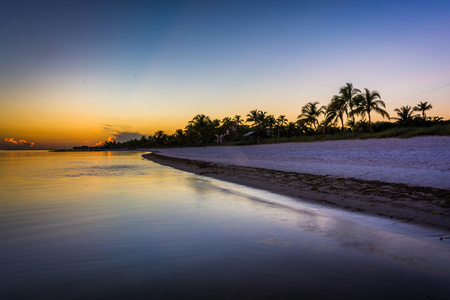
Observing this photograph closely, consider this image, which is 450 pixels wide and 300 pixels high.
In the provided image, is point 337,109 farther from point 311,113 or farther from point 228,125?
point 228,125

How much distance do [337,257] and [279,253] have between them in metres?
0.96

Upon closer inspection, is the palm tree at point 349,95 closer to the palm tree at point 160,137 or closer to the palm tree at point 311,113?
the palm tree at point 311,113

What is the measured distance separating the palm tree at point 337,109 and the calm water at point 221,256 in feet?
152

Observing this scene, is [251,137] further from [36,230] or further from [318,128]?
[36,230]

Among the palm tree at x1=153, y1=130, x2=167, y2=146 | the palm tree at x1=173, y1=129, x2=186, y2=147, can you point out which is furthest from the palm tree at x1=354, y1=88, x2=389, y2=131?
the palm tree at x1=153, y1=130, x2=167, y2=146

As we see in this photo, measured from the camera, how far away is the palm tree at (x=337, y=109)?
1924 inches

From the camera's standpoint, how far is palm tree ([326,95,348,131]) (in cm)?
4887

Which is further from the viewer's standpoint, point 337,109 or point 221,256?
point 337,109

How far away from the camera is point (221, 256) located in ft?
14.8

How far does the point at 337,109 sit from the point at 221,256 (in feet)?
171

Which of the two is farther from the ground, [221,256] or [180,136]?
[180,136]

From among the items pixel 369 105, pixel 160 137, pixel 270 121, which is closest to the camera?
pixel 369 105

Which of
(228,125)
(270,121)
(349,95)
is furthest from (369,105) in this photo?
(228,125)

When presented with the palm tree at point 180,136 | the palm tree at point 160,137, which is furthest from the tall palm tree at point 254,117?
the palm tree at point 160,137
